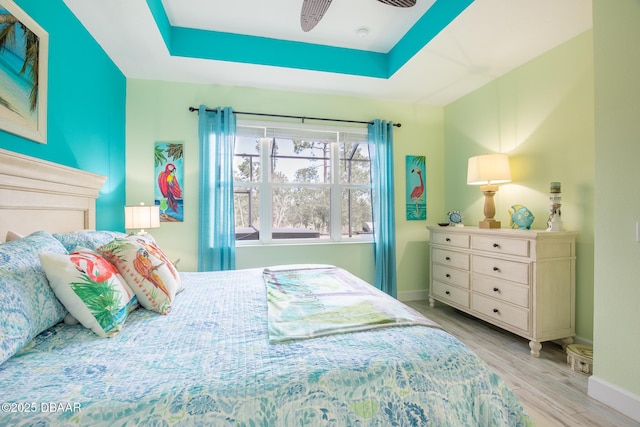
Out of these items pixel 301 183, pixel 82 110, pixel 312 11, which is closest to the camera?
pixel 312 11

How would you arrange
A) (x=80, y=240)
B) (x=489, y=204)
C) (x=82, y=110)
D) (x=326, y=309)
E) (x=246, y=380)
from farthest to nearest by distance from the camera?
(x=489, y=204)
(x=82, y=110)
(x=80, y=240)
(x=326, y=309)
(x=246, y=380)

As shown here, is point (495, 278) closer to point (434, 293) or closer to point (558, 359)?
point (558, 359)

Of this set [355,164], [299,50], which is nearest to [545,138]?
[355,164]

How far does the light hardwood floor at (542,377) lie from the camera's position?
1.58 metres

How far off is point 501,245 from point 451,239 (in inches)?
24.5

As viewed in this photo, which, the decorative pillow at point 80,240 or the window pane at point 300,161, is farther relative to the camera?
the window pane at point 300,161

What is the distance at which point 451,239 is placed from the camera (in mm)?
3139

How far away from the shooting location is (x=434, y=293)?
3.43 metres

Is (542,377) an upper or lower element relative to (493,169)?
lower

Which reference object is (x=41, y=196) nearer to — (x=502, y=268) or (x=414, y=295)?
(x=502, y=268)

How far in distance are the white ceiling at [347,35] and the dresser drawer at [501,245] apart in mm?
1667

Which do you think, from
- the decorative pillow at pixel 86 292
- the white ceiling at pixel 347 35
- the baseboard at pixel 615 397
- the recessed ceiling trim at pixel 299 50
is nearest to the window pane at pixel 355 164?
the white ceiling at pixel 347 35

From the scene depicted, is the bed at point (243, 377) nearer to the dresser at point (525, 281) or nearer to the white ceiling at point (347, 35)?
the dresser at point (525, 281)

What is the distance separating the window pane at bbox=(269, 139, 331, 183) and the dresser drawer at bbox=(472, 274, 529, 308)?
199 cm
